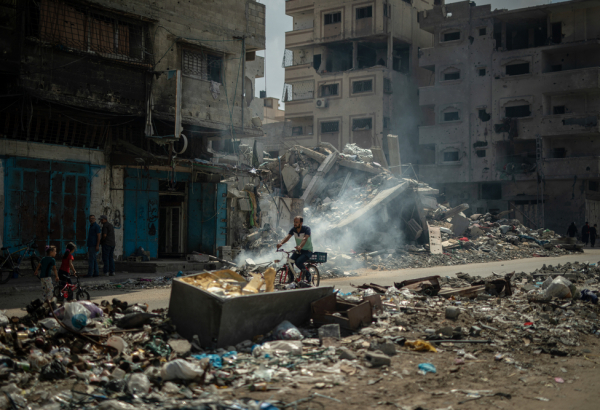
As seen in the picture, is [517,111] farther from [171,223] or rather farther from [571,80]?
[171,223]

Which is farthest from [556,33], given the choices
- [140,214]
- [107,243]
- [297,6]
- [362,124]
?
[107,243]

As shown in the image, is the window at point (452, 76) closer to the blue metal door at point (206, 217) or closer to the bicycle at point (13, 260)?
the blue metal door at point (206, 217)

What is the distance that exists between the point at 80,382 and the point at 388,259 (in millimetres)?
16091

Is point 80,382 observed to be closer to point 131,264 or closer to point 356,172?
point 131,264

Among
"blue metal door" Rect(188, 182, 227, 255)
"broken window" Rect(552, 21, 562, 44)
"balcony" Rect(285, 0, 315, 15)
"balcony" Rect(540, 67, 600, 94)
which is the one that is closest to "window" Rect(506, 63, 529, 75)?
"balcony" Rect(540, 67, 600, 94)

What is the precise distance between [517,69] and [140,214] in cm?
3465

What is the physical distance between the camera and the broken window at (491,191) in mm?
43906

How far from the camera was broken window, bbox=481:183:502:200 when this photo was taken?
43.9 metres

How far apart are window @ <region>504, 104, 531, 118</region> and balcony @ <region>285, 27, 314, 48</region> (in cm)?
1840

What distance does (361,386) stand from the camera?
19.3 feet

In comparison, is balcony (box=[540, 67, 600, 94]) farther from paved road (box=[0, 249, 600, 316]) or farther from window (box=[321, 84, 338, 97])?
paved road (box=[0, 249, 600, 316])

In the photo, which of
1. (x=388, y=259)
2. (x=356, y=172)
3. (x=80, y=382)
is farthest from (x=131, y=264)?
(x=356, y=172)

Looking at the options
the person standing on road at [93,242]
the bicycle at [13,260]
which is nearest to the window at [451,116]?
the person standing on road at [93,242]

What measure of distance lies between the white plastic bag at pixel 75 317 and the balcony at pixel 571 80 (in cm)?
3984
